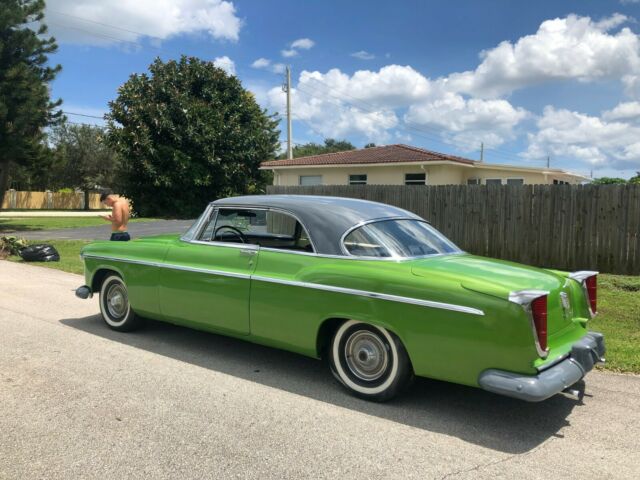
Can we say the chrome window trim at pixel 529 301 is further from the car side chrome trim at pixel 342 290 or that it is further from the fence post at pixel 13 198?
the fence post at pixel 13 198

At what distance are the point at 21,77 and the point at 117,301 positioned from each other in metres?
20.3

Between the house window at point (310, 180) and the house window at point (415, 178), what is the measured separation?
13.7 ft

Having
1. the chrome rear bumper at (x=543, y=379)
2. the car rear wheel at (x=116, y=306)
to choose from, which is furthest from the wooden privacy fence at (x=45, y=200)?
the chrome rear bumper at (x=543, y=379)

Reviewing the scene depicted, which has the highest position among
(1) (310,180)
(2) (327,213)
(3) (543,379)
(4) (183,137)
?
(4) (183,137)

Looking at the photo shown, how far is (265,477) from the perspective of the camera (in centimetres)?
307

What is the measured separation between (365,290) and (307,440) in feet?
3.76

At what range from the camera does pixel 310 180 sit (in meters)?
25.4

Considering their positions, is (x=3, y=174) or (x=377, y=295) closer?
(x=377, y=295)

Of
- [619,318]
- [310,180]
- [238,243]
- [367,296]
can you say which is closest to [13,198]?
[310,180]

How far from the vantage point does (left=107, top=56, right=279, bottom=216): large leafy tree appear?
27250mm

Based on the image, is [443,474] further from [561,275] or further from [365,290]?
[561,275]

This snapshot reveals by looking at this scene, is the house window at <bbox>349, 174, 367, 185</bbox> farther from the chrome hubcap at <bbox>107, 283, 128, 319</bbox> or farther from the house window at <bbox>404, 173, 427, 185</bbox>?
the chrome hubcap at <bbox>107, 283, 128, 319</bbox>

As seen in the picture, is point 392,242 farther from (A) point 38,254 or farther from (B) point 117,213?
(A) point 38,254

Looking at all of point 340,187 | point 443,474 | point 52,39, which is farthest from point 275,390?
point 52,39
